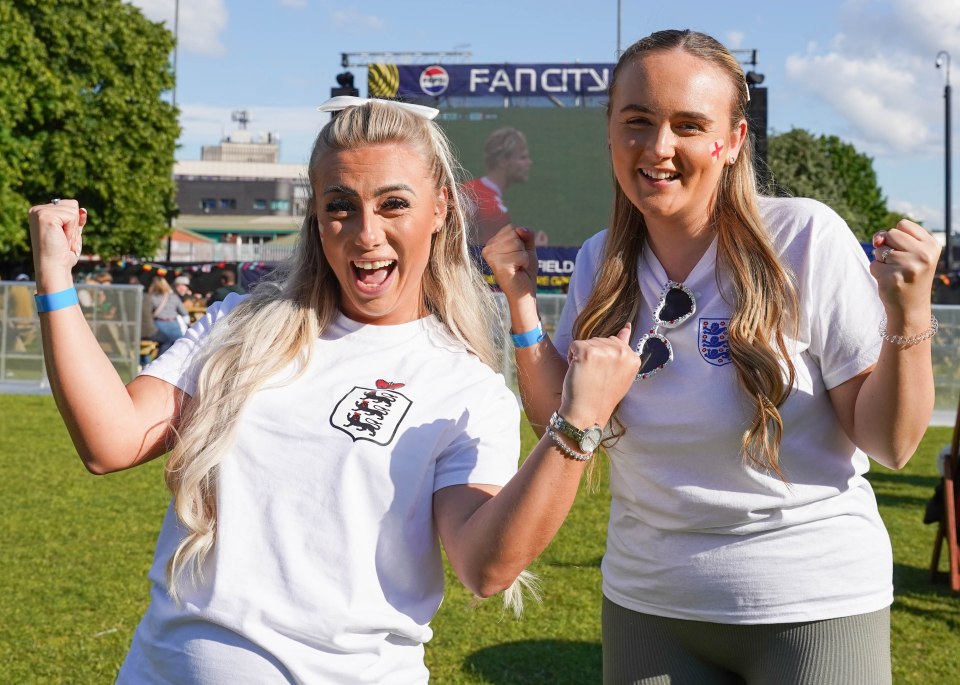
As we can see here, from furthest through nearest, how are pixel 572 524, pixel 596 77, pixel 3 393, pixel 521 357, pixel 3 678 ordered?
pixel 596 77 < pixel 3 393 < pixel 572 524 < pixel 3 678 < pixel 521 357

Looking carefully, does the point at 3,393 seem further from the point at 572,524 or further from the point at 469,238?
the point at 469,238

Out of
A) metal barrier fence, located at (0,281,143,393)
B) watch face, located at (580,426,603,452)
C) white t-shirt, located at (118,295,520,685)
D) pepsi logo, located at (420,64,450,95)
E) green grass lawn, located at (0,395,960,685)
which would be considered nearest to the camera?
watch face, located at (580,426,603,452)

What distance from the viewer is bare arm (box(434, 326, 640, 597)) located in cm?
166

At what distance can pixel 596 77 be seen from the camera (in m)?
20.2

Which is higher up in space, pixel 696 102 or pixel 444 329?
pixel 696 102

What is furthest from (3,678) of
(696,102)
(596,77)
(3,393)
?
(596,77)

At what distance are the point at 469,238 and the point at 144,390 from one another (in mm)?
751

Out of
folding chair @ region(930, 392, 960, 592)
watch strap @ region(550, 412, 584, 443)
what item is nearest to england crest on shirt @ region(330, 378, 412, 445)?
watch strap @ region(550, 412, 584, 443)

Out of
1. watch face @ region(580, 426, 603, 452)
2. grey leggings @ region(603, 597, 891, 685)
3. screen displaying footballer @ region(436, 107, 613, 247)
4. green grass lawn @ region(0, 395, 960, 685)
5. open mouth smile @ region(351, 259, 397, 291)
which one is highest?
screen displaying footballer @ region(436, 107, 613, 247)

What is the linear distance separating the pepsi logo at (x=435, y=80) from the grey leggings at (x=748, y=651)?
62.3ft

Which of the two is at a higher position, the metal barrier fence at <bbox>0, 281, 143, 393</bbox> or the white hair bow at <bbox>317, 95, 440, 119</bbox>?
the white hair bow at <bbox>317, 95, 440, 119</bbox>

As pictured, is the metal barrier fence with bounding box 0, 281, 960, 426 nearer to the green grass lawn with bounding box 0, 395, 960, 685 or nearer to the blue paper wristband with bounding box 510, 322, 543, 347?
the green grass lawn with bounding box 0, 395, 960, 685

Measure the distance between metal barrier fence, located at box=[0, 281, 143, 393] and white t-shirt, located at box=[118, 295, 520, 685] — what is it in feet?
42.5

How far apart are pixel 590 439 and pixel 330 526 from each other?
0.48 meters
